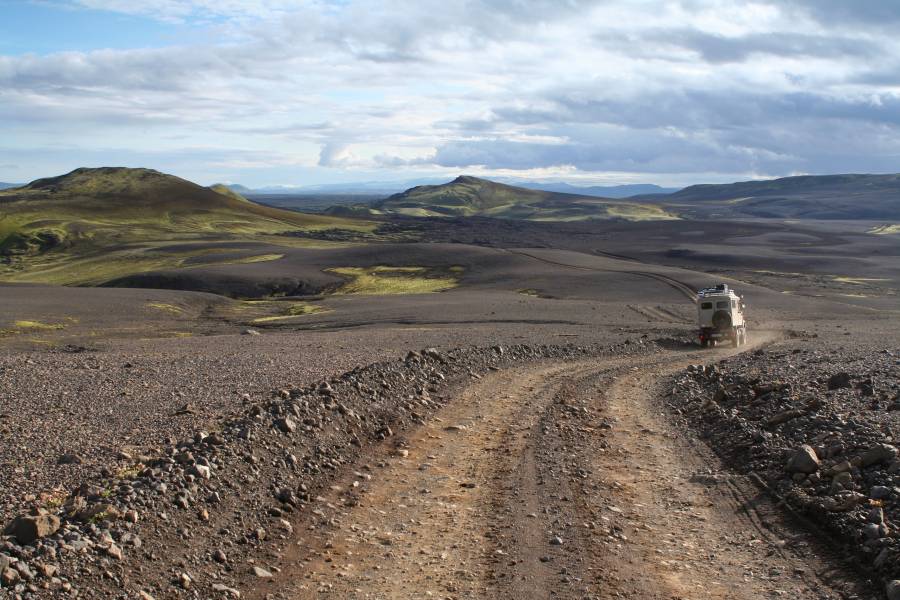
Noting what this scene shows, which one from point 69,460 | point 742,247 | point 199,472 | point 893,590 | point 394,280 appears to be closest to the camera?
point 893,590

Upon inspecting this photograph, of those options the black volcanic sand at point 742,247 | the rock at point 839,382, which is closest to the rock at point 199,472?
the rock at point 839,382

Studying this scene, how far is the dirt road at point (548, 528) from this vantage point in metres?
8.04

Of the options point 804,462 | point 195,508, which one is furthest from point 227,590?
point 804,462

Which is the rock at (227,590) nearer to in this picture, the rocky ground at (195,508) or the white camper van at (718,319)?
the rocky ground at (195,508)

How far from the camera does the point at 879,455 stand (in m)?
10.4

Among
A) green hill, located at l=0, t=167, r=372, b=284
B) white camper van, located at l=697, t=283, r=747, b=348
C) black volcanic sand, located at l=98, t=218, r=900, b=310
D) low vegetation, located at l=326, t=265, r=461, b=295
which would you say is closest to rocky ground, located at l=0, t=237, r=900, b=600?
white camper van, located at l=697, t=283, r=747, b=348

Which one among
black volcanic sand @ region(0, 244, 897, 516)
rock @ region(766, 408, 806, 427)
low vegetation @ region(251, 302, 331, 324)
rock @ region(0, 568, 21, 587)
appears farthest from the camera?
low vegetation @ region(251, 302, 331, 324)

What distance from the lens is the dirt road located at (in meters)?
8.04

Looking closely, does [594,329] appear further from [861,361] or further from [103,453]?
[103,453]

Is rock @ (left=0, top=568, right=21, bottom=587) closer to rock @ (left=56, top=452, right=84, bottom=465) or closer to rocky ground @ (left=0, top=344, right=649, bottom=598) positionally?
rocky ground @ (left=0, top=344, right=649, bottom=598)

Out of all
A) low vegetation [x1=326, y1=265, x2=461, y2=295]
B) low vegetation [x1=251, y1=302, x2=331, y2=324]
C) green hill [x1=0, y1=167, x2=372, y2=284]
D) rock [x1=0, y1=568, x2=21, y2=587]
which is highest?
green hill [x1=0, y1=167, x2=372, y2=284]

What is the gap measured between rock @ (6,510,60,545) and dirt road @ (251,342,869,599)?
211 centimetres

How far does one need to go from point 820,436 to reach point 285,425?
7.99 meters

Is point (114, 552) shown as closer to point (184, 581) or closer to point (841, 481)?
point (184, 581)
